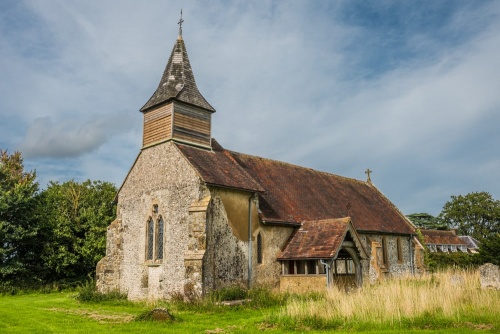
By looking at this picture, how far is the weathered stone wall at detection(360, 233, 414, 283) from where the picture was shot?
87.7 feet

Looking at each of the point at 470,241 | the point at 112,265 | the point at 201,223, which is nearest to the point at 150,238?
the point at 112,265

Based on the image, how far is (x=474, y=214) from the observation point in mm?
81250

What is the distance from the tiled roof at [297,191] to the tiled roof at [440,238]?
1391 inches

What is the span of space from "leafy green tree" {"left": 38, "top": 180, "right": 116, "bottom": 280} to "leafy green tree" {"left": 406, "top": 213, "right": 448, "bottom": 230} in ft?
217

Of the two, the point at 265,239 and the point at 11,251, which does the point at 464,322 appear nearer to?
the point at 265,239

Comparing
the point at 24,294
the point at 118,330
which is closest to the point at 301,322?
the point at 118,330

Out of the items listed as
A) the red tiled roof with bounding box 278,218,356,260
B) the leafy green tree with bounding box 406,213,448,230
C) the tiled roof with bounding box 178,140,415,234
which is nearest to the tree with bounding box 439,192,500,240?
the leafy green tree with bounding box 406,213,448,230

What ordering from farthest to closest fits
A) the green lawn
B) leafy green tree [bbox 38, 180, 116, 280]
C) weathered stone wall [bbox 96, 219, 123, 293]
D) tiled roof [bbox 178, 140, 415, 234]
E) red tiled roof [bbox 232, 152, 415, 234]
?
leafy green tree [bbox 38, 180, 116, 280] → red tiled roof [bbox 232, 152, 415, 234] → weathered stone wall [bbox 96, 219, 123, 293] → tiled roof [bbox 178, 140, 415, 234] → the green lawn

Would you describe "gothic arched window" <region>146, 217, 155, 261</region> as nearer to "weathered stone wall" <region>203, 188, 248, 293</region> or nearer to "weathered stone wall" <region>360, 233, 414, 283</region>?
"weathered stone wall" <region>203, 188, 248, 293</region>

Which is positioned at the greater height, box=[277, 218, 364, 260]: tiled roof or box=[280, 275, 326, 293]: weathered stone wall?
box=[277, 218, 364, 260]: tiled roof

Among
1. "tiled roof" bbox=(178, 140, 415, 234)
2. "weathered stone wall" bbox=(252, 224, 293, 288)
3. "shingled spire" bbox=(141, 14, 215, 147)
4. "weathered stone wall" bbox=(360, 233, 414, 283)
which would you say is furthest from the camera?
"weathered stone wall" bbox=(360, 233, 414, 283)

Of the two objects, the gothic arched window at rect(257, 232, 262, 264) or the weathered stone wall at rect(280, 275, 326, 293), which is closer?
the weathered stone wall at rect(280, 275, 326, 293)

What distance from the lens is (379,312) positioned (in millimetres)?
12797

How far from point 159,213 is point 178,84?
6.95 m
